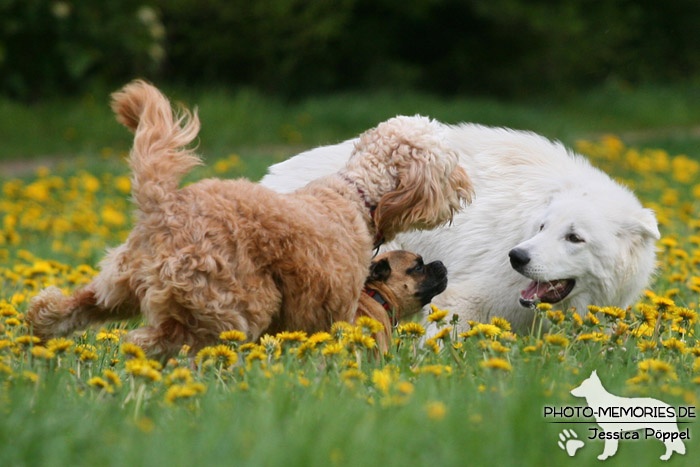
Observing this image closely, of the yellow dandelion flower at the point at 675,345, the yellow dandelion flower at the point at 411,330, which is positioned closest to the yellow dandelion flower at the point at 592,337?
the yellow dandelion flower at the point at 675,345

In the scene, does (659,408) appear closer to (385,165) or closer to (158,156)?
(385,165)

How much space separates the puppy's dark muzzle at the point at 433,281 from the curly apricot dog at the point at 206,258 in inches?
23.9

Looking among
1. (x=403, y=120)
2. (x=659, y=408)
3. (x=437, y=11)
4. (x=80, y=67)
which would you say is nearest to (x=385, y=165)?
(x=403, y=120)

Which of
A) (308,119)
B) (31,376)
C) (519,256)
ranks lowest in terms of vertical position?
(31,376)

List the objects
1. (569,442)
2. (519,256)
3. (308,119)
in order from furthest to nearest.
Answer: (308,119), (519,256), (569,442)

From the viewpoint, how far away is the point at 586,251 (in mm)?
4500

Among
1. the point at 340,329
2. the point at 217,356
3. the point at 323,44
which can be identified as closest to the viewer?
the point at 217,356

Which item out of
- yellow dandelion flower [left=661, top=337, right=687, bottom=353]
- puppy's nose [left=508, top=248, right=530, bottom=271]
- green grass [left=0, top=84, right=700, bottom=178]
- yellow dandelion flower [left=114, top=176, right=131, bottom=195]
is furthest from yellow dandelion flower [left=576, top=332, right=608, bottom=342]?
green grass [left=0, top=84, right=700, bottom=178]

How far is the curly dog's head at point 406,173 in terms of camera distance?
13.1 ft

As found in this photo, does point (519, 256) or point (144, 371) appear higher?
point (519, 256)

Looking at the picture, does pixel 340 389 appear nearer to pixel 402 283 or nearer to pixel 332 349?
pixel 332 349

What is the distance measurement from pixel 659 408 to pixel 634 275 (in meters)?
1.90

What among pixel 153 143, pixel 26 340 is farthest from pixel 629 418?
pixel 26 340

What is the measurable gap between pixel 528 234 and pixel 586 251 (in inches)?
14.7
